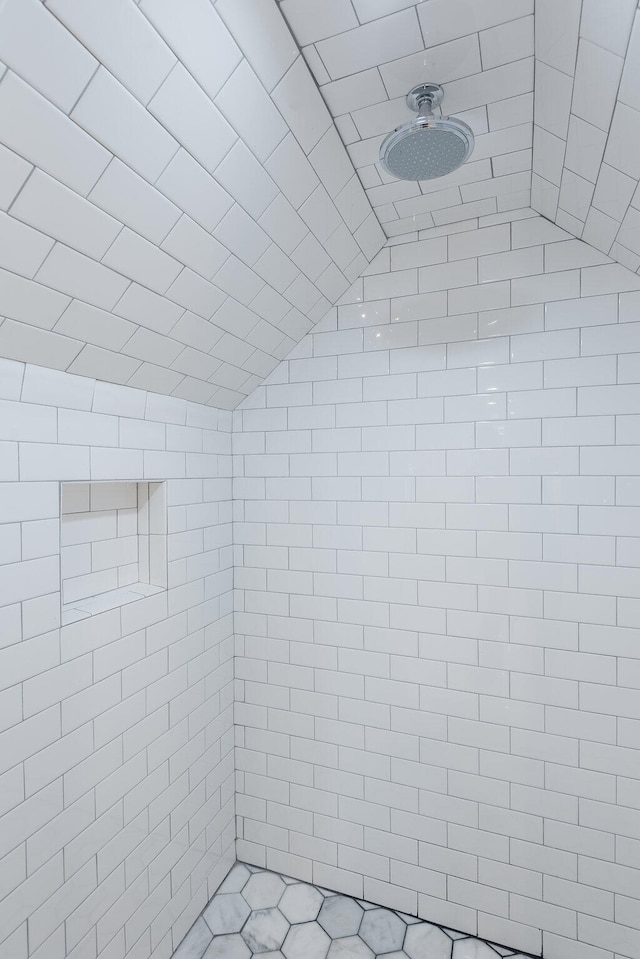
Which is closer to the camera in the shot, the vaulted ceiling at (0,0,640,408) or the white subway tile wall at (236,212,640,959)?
the vaulted ceiling at (0,0,640,408)

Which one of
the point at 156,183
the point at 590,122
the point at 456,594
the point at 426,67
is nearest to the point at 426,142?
the point at 426,67

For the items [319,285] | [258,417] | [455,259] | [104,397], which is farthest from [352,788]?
[455,259]

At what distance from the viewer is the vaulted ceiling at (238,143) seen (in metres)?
0.86

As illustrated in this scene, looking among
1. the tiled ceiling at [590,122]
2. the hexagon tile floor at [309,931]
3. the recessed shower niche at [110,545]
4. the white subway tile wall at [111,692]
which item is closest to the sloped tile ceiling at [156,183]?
the white subway tile wall at [111,692]

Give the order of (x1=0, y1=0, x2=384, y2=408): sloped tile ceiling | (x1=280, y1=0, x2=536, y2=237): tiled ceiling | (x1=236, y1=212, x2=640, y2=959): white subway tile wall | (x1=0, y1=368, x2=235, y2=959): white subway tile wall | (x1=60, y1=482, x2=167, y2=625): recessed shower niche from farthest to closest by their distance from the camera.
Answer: (x1=236, y1=212, x2=640, y2=959): white subway tile wall < (x1=60, y1=482, x2=167, y2=625): recessed shower niche < (x1=0, y1=368, x2=235, y2=959): white subway tile wall < (x1=280, y1=0, x2=536, y2=237): tiled ceiling < (x1=0, y1=0, x2=384, y2=408): sloped tile ceiling

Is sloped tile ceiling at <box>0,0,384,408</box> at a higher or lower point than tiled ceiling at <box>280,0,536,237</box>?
lower

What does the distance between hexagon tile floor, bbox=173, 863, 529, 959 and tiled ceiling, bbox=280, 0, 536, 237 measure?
8.22 ft

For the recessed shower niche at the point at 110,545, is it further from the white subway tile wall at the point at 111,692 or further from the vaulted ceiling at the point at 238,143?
the vaulted ceiling at the point at 238,143

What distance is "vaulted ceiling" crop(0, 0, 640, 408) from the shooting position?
86 centimetres

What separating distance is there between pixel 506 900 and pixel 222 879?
1075mm

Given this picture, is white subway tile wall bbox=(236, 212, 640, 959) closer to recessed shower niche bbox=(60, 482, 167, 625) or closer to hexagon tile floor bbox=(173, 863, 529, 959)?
hexagon tile floor bbox=(173, 863, 529, 959)

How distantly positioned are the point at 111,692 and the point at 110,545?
448 mm

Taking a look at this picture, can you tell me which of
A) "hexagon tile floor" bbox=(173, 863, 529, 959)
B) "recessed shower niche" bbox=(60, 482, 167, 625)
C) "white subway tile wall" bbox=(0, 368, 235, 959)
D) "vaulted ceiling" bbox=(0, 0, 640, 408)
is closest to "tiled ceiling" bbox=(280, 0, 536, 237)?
"vaulted ceiling" bbox=(0, 0, 640, 408)

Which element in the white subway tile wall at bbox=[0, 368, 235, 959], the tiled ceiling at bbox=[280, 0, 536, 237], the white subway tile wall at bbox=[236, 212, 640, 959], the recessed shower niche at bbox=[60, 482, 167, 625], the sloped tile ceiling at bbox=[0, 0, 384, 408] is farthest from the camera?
the white subway tile wall at bbox=[236, 212, 640, 959]
